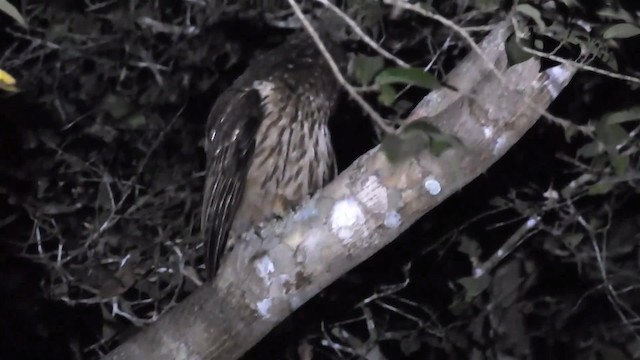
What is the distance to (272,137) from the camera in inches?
88.6

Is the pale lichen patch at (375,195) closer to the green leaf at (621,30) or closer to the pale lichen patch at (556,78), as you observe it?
the pale lichen patch at (556,78)

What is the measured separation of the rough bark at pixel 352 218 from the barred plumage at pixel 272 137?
458 millimetres

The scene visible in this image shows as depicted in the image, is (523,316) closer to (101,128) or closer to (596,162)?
(596,162)

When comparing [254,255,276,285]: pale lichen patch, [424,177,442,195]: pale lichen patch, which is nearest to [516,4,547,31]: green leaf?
[424,177,442,195]: pale lichen patch

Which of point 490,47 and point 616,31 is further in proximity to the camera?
point 490,47

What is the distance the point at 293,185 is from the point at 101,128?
0.49m

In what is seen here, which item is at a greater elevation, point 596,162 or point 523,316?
point 596,162

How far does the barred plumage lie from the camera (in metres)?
2.18

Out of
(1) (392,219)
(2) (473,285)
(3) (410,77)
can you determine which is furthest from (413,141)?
(2) (473,285)

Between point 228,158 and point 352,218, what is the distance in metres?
0.67

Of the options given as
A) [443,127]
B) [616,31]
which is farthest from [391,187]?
[616,31]

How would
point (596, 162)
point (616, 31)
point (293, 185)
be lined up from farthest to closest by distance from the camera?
point (293, 185)
point (596, 162)
point (616, 31)

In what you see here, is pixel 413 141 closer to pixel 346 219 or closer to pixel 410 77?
pixel 410 77

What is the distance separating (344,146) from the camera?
268cm
